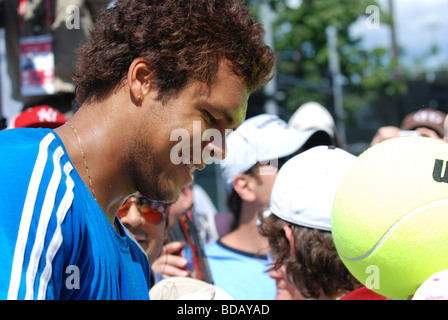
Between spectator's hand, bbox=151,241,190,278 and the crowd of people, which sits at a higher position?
the crowd of people

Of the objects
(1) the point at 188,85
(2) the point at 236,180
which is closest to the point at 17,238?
(1) the point at 188,85

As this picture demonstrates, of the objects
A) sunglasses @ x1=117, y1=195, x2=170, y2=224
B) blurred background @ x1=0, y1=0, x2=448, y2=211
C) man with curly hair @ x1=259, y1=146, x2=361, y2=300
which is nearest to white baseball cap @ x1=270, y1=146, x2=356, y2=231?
man with curly hair @ x1=259, y1=146, x2=361, y2=300

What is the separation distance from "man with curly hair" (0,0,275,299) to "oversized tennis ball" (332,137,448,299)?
484mm

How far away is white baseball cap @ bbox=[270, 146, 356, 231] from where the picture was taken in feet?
6.18

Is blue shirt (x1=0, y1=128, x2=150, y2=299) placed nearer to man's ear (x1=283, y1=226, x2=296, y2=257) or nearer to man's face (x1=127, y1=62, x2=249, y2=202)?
man's face (x1=127, y1=62, x2=249, y2=202)

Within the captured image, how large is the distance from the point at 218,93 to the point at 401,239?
0.66m

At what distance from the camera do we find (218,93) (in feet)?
4.84

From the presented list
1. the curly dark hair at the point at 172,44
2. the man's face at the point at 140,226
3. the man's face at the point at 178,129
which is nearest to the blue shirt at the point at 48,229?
the man's face at the point at 178,129

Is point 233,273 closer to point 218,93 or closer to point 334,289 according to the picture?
point 334,289

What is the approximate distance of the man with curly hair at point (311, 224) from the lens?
1.89 m

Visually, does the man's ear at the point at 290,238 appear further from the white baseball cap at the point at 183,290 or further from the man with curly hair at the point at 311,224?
the white baseball cap at the point at 183,290

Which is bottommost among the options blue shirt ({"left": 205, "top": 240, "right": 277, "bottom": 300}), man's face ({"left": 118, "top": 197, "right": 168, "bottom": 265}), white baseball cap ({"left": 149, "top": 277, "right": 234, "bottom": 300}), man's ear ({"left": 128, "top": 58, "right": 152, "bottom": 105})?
blue shirt ({"left": 205, "top": 240, "right": 277, "bottom": 300})

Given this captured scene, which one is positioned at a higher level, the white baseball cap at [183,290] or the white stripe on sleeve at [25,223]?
the white stripe on sleeve at [25,223]

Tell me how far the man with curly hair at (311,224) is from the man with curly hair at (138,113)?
1.50 feet
